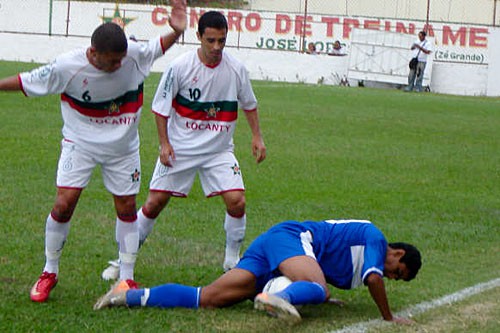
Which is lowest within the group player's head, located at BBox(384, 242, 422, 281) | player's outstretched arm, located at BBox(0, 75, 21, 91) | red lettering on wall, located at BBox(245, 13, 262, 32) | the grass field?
the grass field

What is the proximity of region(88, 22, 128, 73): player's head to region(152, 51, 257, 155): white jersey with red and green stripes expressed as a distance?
1.14 metres

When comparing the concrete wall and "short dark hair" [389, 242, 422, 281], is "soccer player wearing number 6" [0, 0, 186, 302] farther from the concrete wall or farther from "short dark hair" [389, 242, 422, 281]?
the concrete wall

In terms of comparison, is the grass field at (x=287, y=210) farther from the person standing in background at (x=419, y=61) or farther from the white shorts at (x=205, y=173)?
the person standing in background at (x=419, y=61)

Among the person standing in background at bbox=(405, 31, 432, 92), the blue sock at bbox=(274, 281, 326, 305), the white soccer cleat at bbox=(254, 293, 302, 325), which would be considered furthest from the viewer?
the person standing in background at bbox=(405, 31, 432, 92)

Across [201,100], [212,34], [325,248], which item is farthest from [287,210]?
[325,248]

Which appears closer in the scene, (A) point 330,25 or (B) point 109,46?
(B) point 109,46

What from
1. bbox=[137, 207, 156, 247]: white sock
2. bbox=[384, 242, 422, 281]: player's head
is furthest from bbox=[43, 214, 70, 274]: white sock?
bbox=[384, 242, 422, 281]: player's head

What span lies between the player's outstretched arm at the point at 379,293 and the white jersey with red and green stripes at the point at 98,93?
196cm

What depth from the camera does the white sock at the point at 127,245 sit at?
724cm

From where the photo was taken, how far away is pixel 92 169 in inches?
279

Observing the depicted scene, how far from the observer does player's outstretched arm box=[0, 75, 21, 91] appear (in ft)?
21.6

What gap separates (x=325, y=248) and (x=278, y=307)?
902mm

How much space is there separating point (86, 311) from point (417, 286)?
2.67 m

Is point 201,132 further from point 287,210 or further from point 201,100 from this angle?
point 287,210
